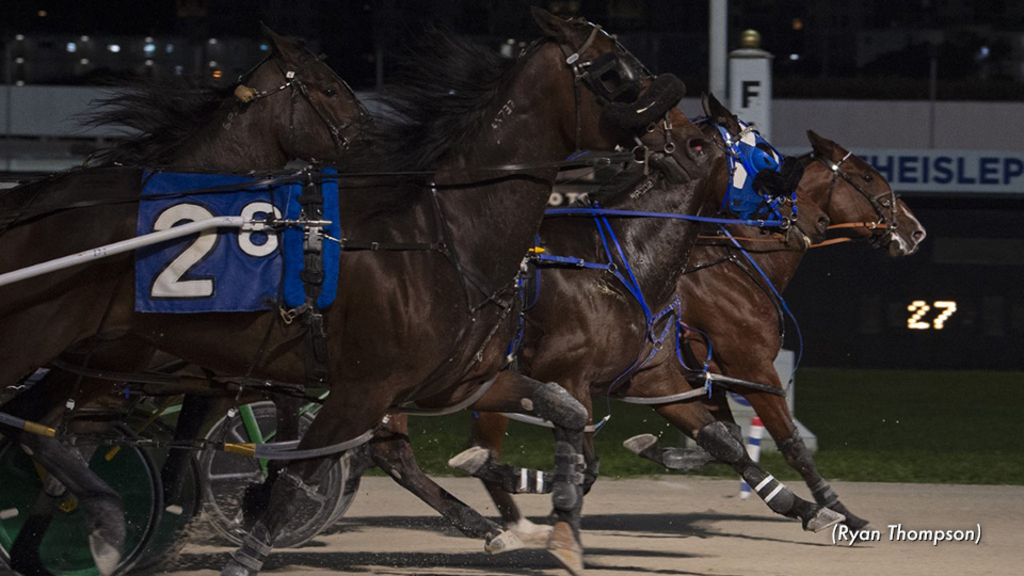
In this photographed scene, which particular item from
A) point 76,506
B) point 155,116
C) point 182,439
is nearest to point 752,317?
point 182,439

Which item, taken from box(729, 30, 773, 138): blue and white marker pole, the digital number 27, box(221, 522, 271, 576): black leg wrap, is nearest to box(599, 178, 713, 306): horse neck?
box(221, 522, 271, 576): black leg wrap

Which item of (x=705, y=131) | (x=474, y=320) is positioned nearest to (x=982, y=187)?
(x=705, y=131)

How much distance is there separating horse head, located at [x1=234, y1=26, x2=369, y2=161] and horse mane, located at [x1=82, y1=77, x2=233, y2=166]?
0.57 ft

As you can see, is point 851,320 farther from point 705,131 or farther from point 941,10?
point 705,131

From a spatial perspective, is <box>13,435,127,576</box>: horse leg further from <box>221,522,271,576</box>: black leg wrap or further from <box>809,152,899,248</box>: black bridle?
<box>809,152,899,248</box>: black bridle

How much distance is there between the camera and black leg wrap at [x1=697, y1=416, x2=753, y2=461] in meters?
6.05

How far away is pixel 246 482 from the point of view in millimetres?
6191

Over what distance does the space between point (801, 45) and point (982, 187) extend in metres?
3.55

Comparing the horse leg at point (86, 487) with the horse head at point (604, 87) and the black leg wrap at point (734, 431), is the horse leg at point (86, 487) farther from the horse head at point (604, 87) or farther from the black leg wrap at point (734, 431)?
the black leg wrap at point (734, 431)

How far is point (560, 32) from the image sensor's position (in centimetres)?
468

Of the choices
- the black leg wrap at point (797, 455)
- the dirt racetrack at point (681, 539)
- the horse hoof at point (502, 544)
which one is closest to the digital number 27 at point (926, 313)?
the dirt racetrack at point (681, 539)

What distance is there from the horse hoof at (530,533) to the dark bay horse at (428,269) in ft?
2.71

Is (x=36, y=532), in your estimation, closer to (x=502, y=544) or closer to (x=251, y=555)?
(x=251, y=555)

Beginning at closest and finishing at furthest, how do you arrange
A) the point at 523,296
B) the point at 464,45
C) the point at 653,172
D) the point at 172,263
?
the point at 172,263
the point at 464,45
the point at 523,296
the point at 653,172
